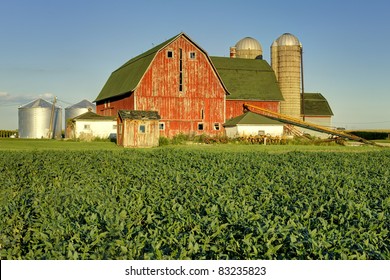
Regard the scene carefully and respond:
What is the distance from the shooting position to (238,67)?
52.5 metres

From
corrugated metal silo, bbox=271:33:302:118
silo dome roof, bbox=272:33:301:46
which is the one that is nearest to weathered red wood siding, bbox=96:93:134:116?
corrugated metal silo, bbox=271:33:302:118

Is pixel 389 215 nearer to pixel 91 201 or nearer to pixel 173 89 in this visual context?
pixel 91 201

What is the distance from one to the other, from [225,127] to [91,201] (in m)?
37.0

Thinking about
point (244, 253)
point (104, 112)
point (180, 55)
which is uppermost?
point (180, 55)

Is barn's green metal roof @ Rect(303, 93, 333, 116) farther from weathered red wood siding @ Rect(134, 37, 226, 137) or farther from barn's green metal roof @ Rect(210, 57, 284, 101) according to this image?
weathered red wood siding @ Rect(134, 37, 226, 137)

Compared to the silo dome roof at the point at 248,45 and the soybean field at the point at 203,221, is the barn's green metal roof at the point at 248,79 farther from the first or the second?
the soybean field at the point at 203,221

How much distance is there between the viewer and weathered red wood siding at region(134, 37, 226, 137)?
139 ft

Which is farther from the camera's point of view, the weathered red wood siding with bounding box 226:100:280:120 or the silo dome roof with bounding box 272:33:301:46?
the silo dome roof with bounding box 272:33:301:46

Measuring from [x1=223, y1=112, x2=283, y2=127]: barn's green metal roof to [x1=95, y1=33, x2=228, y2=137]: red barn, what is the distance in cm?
122

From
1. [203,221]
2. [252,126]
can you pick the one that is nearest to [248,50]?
[252,126]

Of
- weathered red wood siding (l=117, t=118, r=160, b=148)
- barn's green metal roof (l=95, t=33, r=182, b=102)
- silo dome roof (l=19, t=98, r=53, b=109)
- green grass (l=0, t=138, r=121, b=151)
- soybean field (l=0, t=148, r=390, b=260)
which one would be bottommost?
soybean field (l=0, t=148, r=390, b=260)

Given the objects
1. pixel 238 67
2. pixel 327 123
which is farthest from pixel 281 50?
pixel 327 123

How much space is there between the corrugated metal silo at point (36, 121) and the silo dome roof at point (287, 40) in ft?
84.8

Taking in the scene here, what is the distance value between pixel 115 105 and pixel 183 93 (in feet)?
25.6
